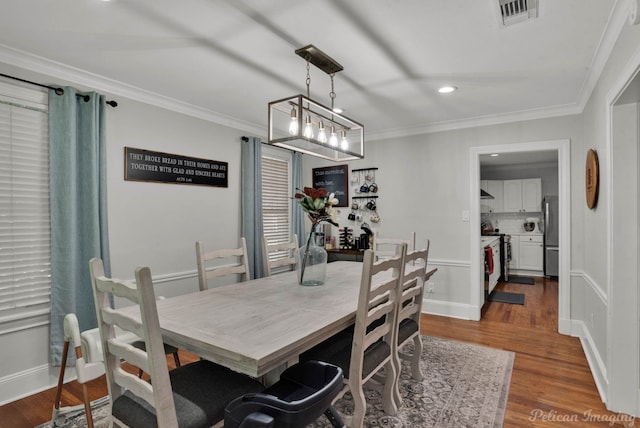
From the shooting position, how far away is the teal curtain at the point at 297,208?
4.79 meters

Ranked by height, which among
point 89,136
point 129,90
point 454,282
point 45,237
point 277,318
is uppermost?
point 129,90

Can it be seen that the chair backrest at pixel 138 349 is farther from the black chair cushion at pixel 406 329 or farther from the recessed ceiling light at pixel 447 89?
the recessed ceiling light at pixel 447 89

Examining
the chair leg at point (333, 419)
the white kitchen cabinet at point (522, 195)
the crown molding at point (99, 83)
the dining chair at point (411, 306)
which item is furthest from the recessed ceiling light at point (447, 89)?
the white kitchen cabinet at point (522, 195)

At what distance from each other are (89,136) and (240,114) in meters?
1.55

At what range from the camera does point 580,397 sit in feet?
7.54

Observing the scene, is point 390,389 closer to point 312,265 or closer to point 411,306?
point 411,306

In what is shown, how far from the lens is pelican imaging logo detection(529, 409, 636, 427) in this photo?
2033mm

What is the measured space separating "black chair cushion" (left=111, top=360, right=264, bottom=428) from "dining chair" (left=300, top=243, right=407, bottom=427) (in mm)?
463

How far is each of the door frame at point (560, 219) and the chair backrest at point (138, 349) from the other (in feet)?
12.0

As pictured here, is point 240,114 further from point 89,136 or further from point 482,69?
point 482,69

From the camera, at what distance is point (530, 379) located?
2555 millimetres

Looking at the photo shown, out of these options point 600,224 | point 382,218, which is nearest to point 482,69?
point 600,224

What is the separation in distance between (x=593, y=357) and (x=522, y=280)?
410 centimetres

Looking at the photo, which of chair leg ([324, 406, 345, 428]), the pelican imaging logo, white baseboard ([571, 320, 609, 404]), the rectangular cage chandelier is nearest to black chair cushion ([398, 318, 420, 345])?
the pelican imaging logo
